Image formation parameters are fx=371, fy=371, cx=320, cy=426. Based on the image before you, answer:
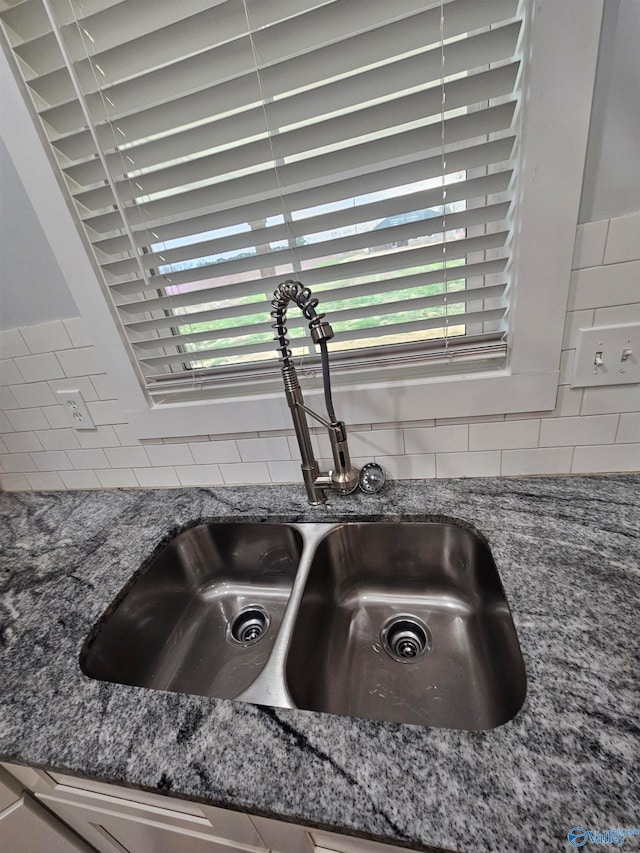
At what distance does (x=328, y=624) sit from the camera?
78cm

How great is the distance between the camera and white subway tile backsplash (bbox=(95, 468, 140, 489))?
1.13 meters

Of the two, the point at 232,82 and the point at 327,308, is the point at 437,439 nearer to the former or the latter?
the point at 327,308

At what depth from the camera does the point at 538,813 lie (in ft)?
1.23

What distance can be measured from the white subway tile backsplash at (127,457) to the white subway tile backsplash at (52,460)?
0.17 metres

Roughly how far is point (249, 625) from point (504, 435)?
73 centimetres

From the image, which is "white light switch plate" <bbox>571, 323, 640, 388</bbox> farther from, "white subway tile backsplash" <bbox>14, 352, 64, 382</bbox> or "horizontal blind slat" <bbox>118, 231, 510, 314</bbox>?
"white subway tile backsplash" <bbox>14, 352, 64, 382</bbox>

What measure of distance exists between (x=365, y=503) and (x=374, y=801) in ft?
1.71

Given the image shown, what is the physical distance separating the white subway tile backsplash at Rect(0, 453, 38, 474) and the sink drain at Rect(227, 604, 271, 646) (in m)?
0.85

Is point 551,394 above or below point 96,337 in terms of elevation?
below

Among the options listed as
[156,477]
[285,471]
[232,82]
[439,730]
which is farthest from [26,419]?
[439,730]

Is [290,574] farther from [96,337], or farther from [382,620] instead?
[96,337]

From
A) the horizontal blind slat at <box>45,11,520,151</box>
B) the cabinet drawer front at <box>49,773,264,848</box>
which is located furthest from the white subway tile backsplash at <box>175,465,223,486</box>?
the horizontal blind slat at <box>45,11,520,151</box>

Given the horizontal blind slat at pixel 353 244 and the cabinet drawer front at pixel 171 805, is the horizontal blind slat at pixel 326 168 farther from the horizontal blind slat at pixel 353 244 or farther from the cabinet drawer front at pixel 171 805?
the cabinet drawer front at pixel 171 805

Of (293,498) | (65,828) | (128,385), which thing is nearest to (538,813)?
(293,498)
